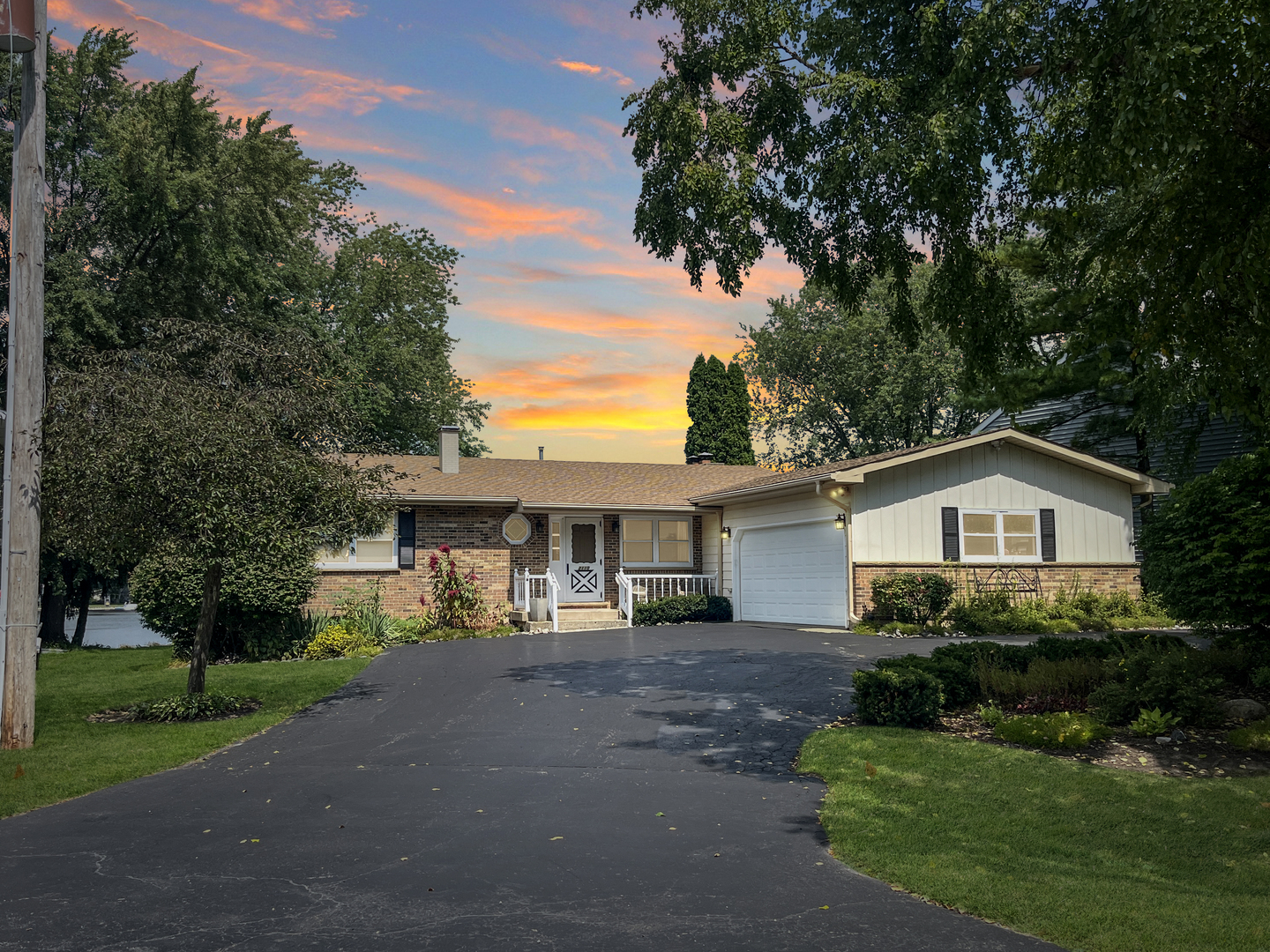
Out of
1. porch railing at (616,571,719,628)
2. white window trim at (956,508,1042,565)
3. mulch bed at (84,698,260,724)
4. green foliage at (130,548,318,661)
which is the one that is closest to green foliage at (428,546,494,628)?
green foliage at (130,548,318,661)

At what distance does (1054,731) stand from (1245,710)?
1913mm

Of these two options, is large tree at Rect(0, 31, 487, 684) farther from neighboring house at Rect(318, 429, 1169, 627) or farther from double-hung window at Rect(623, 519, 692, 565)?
double-hung window at Rect(623, 519, 692, 565)

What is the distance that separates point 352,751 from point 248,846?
10.9 feet

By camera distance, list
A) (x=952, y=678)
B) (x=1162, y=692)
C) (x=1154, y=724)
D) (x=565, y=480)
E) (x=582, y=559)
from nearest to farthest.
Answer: (x=1154, y=724), (x=1162, y=692), (x=952, y=678), (x=582, y=559), (x=565, y=480)

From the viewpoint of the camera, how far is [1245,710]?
845 cm

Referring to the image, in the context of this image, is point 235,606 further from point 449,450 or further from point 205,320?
point 449,450

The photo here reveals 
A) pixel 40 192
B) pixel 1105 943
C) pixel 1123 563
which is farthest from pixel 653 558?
pixel 1105 943

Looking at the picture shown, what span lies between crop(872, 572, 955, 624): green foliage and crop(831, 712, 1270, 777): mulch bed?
32.5 feet

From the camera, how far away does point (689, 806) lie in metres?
6.89

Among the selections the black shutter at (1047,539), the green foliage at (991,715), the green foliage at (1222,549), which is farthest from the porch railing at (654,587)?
the green foliage at (1222,549)

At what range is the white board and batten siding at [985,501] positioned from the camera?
19156 millimetres

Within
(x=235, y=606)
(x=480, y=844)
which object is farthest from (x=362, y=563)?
(x=480, y=844)

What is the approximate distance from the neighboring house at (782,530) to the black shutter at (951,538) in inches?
0.7

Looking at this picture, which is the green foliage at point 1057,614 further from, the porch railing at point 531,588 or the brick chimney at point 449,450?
the brick chimney at point 449,450
